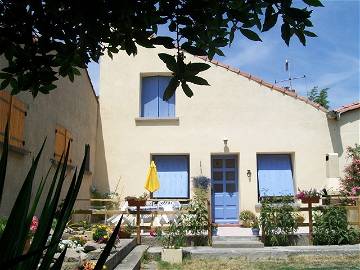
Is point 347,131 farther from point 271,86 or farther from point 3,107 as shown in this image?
point 3,107

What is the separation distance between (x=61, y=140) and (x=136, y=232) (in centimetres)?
283

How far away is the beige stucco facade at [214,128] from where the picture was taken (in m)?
14.6

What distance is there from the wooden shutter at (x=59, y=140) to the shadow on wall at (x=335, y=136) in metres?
8.35

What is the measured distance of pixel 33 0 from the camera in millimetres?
2342

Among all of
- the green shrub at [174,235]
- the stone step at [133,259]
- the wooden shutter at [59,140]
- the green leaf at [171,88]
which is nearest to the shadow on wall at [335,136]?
the green shrub at [174,235]

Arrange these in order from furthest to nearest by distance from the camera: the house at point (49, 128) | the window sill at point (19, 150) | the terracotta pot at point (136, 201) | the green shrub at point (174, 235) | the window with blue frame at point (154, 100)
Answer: the window with blue frame at point (154, 100) → the terracotta pot at point (136, 201) → the green shrub at point (174, 235) → the house at point (49, 128) → the window sill at point (19, 150)

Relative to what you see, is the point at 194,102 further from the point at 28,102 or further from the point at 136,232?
the point at 28,102

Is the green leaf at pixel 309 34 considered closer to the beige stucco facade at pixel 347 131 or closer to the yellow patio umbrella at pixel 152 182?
the yellow patio umbrella at pixel 152 182

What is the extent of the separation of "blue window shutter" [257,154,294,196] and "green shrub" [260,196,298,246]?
12.4 feet

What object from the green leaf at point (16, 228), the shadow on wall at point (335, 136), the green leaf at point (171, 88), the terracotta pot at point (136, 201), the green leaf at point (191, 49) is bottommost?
the green leaf at point (16, 228)

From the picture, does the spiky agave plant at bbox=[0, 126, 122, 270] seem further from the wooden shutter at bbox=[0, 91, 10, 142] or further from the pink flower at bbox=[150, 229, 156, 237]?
the pink flower at bbox=[150, 229, 156, 237]

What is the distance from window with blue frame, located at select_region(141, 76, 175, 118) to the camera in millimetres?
15219

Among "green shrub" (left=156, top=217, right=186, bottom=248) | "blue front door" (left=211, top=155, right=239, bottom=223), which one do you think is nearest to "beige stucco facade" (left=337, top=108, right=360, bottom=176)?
"blue front door" (left=211, top=155, right=239, bottom=223)

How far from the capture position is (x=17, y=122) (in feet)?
26.1
